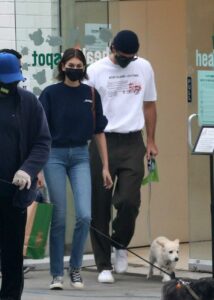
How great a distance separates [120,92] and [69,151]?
803mm

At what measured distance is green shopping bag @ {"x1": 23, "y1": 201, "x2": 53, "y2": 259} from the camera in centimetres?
834

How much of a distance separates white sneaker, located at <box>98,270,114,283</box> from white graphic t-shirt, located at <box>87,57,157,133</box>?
A: 124 centimetres

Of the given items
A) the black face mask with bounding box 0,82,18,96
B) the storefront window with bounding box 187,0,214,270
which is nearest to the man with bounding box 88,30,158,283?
the storefront window with bounding box 187,0,214,270

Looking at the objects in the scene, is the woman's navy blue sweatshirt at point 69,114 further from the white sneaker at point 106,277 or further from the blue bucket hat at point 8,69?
the blue bucket hat at point 8,69

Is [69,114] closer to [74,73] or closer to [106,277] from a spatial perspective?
[74,73]

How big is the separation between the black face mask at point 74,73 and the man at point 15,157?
4.59 feet

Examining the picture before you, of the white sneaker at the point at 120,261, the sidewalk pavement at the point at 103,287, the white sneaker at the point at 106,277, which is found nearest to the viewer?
the sidewalk pavement at the point at 103,287

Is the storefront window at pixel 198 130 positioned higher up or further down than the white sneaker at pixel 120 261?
higher up

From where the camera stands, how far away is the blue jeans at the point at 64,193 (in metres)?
7.94

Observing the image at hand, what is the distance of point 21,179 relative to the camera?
6.28 meters

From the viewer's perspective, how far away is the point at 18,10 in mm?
9664

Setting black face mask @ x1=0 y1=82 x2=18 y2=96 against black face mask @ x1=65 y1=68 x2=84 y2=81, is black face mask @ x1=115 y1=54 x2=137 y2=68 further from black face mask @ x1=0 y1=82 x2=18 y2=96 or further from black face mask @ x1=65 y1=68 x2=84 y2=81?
black face mask @ x1=0 y1=82 x2=18 y2=96

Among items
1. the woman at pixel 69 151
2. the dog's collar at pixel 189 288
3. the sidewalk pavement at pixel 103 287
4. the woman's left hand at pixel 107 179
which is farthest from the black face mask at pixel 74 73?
the dog's collar at pixel 189 288

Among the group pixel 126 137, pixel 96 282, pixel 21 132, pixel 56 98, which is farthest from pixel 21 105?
pixel 96 282
